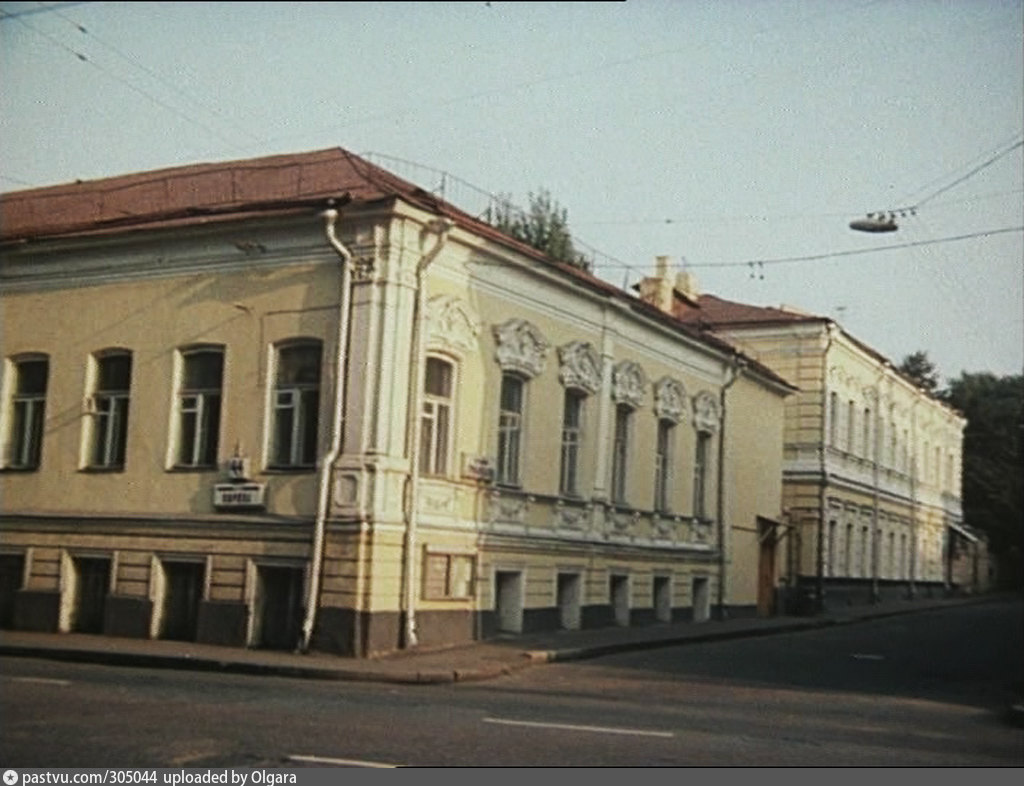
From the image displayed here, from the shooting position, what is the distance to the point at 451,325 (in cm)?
1930

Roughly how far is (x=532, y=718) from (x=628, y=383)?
14149 mm

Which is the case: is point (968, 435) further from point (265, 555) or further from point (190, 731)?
point (190, 731)

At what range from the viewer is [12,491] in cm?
2039

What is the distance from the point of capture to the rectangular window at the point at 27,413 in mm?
20453

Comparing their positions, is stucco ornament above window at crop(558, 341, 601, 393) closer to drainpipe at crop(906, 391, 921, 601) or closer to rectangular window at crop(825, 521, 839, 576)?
rectangular window at crop(825, 521, 839, 576)

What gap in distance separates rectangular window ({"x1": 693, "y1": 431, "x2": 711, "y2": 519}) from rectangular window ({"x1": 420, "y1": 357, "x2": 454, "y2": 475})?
34.5ft

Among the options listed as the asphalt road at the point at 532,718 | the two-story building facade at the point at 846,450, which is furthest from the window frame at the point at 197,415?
the two-story building facade at the point at 846,450

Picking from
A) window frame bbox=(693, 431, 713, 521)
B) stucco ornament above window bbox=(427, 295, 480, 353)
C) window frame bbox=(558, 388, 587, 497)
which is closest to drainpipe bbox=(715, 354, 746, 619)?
window frame bbox=(693, 431, 713, 521)

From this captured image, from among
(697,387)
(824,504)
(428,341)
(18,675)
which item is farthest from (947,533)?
(18,675)

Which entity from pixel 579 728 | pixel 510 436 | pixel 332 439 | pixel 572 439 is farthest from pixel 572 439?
pixel 579 728

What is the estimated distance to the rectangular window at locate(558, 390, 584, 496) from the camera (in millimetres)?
23042

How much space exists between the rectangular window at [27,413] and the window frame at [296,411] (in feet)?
13.5

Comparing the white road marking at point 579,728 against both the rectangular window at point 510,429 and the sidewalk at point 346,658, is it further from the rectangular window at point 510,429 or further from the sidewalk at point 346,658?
the rectangular window at point 510,429
